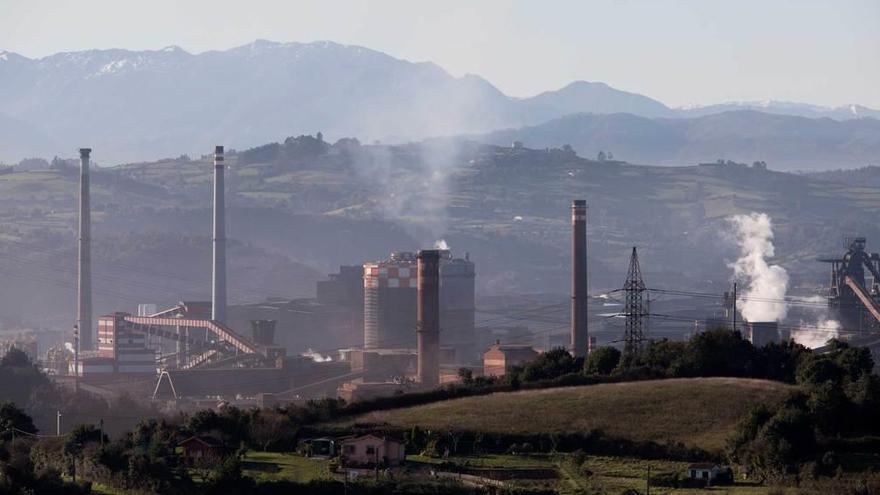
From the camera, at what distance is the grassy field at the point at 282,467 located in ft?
114

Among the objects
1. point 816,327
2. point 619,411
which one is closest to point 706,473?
point 619,411

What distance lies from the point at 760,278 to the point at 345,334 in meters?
24.3

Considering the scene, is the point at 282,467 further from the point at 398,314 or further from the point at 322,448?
the point at 398,314

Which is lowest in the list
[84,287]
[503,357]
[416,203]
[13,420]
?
[13,420]

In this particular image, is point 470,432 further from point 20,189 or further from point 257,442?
point 20,189

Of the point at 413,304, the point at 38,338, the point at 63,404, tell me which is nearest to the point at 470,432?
the point at 63,404

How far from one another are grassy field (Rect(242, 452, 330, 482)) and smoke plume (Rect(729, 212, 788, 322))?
57.2 meters

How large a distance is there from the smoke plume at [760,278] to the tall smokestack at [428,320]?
21197mm

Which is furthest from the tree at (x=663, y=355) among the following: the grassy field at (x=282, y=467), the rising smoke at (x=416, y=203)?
the rising smoke at (x=416, y=203)

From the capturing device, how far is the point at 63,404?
231 feet

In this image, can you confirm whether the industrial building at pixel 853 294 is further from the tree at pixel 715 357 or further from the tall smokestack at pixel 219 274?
the tree at pixel 715 357

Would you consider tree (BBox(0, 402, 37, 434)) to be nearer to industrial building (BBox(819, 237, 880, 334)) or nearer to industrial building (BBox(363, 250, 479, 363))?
industrial building (BBox(819, 237, 880, 334))

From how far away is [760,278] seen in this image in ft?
365

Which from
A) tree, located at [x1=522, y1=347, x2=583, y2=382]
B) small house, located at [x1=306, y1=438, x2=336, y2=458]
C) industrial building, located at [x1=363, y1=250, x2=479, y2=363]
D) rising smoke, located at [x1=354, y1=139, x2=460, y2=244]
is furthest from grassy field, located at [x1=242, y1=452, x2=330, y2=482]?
rising smoke, located at [x1=354, y1=139, x2=460, y2=244]
